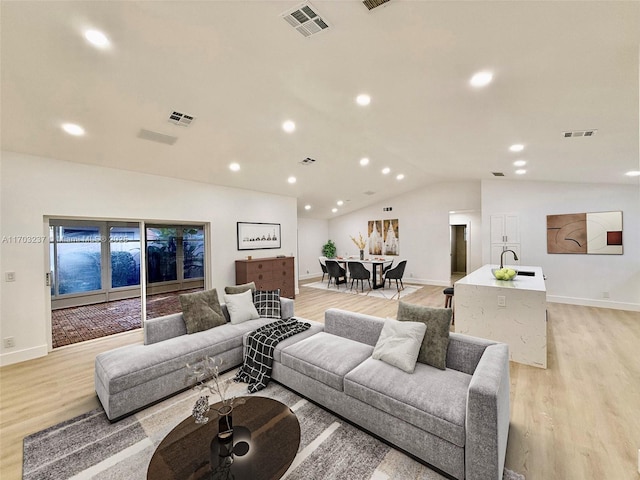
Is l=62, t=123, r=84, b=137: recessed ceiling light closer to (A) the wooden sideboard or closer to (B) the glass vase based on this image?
(A) the wooden sideboard

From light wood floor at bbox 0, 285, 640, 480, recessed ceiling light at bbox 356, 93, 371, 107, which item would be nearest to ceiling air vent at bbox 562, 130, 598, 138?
recessed ceiling light at bbox 356, 93, 371, 107

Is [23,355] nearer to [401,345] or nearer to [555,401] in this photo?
[401,345]

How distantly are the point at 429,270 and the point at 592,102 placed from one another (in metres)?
6.57

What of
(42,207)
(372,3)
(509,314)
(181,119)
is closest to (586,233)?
(509,314)

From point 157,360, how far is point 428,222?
7909mm

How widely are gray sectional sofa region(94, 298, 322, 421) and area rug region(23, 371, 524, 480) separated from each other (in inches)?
6.6

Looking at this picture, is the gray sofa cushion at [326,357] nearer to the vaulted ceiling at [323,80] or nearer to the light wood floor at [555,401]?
the light wood floor at [555,401]

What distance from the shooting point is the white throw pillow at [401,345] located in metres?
2.18

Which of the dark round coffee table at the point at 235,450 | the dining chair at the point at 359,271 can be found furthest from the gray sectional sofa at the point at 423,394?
the dining chair at the point at 359,271

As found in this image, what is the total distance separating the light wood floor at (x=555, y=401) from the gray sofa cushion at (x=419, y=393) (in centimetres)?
60

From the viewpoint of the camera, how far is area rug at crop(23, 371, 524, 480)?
69.0 inches

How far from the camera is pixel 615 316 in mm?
4820

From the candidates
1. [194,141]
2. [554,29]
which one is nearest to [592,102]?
[554,29]

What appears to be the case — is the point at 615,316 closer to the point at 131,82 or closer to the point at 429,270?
the point at 429,270
